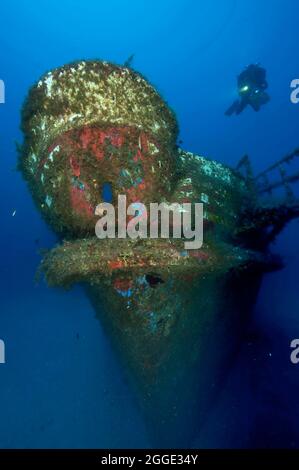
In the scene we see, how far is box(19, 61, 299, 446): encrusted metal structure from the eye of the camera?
3402mm

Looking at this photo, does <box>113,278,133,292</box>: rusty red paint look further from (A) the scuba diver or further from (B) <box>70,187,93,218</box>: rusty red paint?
(A) the scuba diver

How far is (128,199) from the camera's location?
150 inches

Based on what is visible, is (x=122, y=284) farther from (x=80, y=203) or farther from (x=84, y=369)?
(x=84, y=369)

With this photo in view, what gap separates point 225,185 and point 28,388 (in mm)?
7342

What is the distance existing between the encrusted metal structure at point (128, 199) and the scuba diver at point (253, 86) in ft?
23.5

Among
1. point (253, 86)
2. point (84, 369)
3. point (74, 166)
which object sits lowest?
point (84, 369)

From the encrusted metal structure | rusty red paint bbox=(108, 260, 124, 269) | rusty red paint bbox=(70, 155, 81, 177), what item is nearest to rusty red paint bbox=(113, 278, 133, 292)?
the encrusted metal structure

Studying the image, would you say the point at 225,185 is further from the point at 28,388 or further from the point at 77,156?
the point at 28,388

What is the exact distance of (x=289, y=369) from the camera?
6.82 m

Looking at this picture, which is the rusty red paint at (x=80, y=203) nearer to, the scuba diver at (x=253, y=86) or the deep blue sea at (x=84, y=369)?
the deep blue sea at (x=84, y=369)

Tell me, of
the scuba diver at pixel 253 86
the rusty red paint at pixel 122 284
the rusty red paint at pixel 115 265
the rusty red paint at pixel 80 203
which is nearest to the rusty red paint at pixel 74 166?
the rusty red paint at pixel 80 203

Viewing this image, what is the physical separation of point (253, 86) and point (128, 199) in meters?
8.69

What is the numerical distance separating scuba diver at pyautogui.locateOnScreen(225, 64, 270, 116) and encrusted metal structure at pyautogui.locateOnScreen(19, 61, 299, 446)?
7178 millimetres

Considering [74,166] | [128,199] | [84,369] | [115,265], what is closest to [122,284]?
[115,265]
